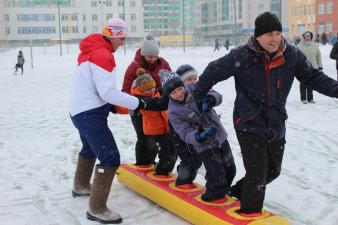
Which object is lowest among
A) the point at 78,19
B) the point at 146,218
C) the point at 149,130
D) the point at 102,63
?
the point at 146,218

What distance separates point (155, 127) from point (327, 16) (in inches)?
3184

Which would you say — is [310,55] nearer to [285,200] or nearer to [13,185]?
[285,200]

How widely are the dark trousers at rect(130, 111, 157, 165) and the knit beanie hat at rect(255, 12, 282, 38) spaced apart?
211 cm

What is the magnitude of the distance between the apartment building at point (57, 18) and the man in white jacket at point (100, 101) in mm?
94982

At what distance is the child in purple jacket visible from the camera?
4379 mm

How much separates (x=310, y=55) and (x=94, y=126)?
857cm

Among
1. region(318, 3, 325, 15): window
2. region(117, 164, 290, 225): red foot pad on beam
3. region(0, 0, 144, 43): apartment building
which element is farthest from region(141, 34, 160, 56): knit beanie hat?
region(0, 0, 144, 43): apartment building

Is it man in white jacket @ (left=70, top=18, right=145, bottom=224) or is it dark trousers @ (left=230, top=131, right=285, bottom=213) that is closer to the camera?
dark trousers @ (left=230, top=131, right=285, bottom=213)

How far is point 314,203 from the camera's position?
4891 mm

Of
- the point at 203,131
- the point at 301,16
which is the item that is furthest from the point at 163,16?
the point at 203,131

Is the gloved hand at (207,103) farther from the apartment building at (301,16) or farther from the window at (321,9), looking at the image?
the apartment building at (301,16)

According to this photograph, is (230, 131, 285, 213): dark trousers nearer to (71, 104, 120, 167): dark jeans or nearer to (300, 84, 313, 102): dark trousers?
(71, 104, 120, 167): dark jeans

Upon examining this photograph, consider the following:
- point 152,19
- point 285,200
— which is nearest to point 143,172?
point 285,200


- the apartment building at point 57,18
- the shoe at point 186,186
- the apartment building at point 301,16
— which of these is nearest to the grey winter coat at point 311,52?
the shoe at point 186,186
